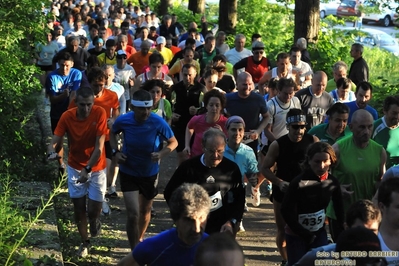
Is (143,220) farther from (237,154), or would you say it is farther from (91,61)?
(91,61)

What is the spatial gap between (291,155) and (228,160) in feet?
4.24

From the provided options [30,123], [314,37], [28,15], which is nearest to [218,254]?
[28,15]

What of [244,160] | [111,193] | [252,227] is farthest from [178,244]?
[111,193]

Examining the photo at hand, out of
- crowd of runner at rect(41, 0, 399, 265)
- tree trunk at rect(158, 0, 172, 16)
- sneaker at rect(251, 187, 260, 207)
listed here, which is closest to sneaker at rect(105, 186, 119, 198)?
crowd of runner at rect(41, 0, 399, 265)

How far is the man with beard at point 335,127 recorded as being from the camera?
949 centimetres

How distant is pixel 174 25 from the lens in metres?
26.3

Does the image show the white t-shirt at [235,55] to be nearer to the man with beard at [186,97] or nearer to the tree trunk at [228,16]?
the man with beard at [186,97]

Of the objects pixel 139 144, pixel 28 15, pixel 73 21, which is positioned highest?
pixel 28 15

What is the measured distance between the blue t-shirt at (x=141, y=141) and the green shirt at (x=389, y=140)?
87.8 inches

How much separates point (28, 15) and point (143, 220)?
401 cm

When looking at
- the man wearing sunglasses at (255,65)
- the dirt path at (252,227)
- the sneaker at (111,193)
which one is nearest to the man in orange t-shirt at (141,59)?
the man wearing sunglasses at (255,65)

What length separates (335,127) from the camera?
31.3 ft

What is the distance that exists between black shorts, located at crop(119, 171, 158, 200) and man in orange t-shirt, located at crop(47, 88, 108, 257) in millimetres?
363

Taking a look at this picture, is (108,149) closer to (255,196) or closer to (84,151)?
(255,196)
